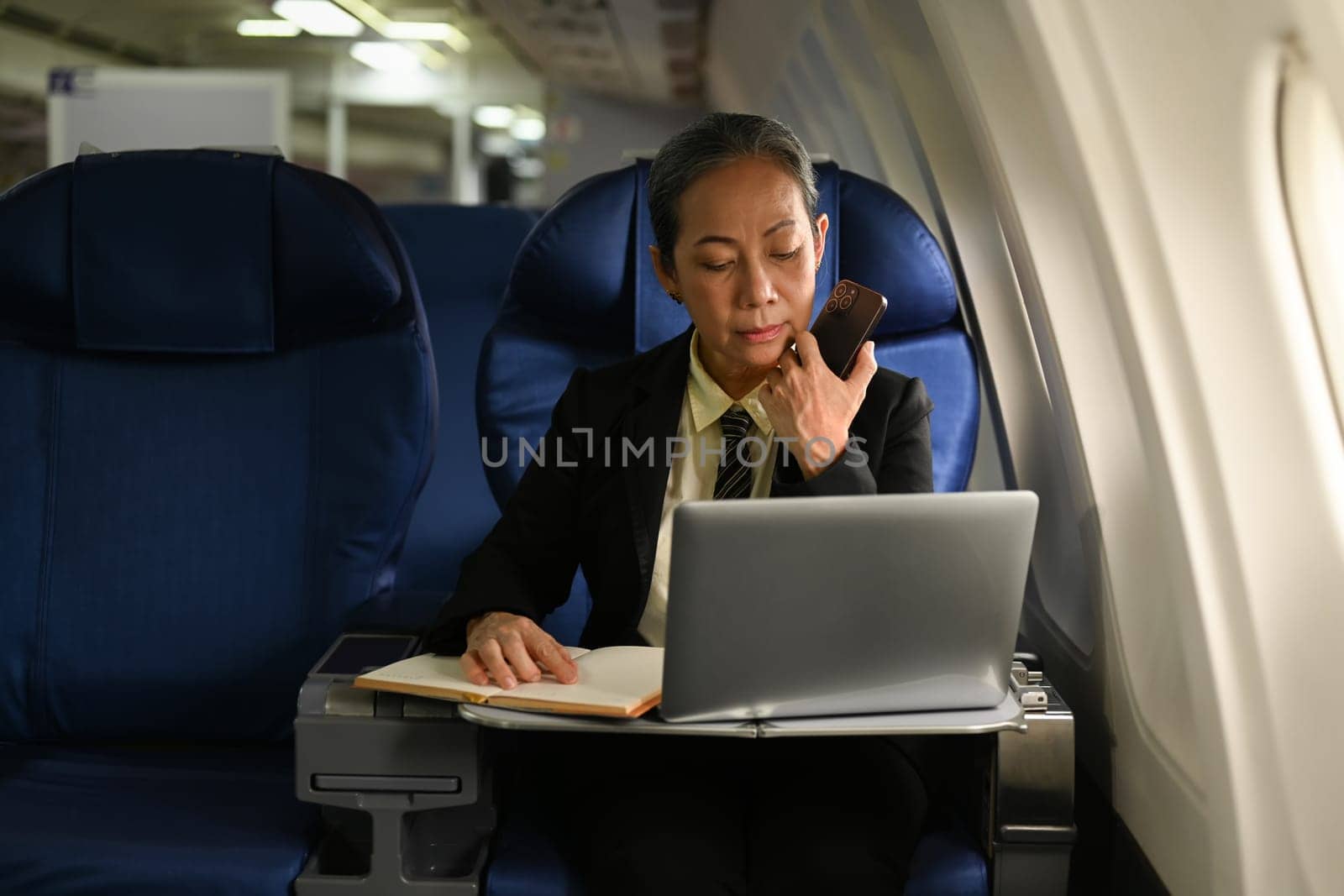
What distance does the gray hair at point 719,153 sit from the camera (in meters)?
1.78

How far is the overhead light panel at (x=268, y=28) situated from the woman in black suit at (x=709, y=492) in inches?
422

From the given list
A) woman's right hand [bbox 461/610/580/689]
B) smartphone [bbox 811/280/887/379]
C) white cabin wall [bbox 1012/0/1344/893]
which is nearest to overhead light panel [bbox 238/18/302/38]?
smartphone [bbox 811/280/887/379]

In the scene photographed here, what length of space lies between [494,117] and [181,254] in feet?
55.8

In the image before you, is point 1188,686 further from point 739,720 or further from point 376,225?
point 376,225

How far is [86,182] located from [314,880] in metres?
1.26

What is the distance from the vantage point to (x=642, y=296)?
2197 mm

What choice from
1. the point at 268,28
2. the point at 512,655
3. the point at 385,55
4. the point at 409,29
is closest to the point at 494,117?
the point at 385,55

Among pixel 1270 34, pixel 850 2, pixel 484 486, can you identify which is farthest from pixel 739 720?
pixel 850 2

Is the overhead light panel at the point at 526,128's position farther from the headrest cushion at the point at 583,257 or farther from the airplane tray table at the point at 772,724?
the airplane tray table at the point at 772,724

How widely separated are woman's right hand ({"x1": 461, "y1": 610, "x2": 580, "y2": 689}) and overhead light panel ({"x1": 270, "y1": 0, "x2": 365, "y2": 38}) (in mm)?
9338

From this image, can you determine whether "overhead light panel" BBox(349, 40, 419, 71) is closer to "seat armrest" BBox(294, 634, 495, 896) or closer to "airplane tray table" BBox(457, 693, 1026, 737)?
"seat armrest" BBox(294, 634, 495, 896)

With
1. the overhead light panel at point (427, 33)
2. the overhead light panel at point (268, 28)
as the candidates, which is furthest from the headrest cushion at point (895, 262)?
the overhead light panel at point (268, 28)

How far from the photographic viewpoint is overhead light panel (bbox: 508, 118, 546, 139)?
1889 centimetres

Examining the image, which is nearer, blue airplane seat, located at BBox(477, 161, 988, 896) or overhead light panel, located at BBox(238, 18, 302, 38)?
blue airplane seat, located at BBox(477, 161, 988, 896)
